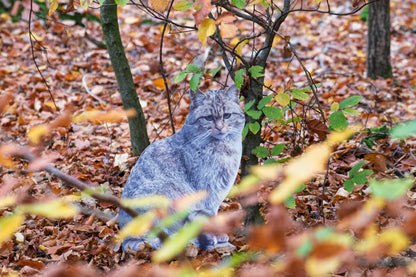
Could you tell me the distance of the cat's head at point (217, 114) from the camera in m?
2.42

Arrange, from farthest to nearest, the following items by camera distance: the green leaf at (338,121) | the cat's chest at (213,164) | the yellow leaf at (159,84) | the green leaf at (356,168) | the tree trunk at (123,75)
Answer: the yellow leaf at (159,84) < the tree trunk at (123,75) < the cat's chest at (213,164) < the green leaf at (338,121) < the green leaf at (356,168)

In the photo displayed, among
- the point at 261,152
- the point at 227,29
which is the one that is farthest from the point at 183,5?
the point at 261,152

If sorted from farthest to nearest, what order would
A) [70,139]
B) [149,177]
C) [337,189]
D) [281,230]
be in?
[70,139]
[337,189]
[149,177]
[281,230]

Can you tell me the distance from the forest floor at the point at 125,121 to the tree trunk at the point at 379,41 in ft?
0.85

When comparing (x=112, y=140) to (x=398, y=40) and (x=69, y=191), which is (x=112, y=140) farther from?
(x=398, y=40)

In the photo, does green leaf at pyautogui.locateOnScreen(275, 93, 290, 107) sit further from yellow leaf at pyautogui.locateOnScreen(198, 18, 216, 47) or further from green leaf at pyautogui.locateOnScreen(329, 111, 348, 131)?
yellow leaf at pyautogui.locateOnScreen(198, 18, 216, 47)

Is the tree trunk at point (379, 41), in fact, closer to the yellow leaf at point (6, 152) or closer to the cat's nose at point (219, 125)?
the cat's nose at point (219, 125)

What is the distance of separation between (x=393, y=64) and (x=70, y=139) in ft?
14.8

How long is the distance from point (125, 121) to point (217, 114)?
2182mm

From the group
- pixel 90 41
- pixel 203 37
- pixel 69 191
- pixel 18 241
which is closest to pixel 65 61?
pixel 90 41

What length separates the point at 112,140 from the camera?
4348mm

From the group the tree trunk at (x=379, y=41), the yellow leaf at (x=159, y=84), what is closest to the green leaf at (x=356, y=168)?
the yellow leaf at (x=159, y=84)

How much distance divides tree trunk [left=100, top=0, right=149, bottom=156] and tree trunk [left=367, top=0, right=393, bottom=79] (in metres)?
3.20

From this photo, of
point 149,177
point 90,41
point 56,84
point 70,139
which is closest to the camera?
point 149,177
